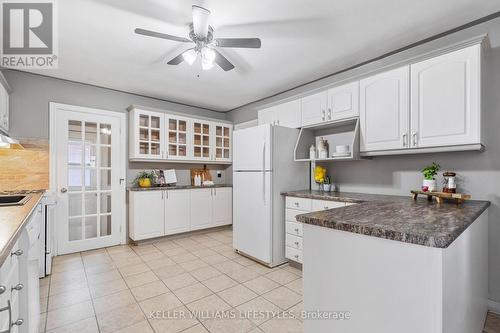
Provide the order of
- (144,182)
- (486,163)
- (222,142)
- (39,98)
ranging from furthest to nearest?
(222,142), (144,182), (39,98), (486,163)

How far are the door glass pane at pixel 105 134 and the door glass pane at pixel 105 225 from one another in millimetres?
1166

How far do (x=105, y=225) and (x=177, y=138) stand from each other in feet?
5.91

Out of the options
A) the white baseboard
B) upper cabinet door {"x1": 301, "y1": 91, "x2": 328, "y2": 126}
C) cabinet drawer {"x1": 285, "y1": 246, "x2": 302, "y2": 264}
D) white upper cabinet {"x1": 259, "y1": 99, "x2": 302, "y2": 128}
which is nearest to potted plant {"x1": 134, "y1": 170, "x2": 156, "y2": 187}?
white upper cabinet {"x1": 259, "y1": 99, "x2": 302, "y2": 128}

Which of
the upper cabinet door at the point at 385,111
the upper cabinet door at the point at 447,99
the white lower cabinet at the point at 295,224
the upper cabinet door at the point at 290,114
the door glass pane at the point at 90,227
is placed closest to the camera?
the upper cabinet door at the point at 447,99

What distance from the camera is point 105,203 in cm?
378

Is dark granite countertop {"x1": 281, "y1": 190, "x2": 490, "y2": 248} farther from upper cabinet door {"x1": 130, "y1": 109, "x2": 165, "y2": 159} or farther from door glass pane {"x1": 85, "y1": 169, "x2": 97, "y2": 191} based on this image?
door glass pane {"x1": 85, "y1": 169, "x2": 97, "y2": 191}

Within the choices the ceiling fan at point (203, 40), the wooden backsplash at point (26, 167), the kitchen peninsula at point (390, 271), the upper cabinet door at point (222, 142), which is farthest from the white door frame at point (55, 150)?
the kitchen peninsula at point (390, 271)

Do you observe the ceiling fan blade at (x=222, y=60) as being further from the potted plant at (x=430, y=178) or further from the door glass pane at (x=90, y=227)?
the door glass pane at (x=90, y=227)

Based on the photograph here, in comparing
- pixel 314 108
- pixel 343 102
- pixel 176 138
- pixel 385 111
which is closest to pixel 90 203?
pixel 176 138

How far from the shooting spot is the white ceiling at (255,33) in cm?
198

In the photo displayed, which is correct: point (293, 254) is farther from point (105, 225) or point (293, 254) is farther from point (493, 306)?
point (105, 225)

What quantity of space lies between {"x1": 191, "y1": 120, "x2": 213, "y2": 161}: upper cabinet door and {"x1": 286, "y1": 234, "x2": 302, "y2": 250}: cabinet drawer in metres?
2.41

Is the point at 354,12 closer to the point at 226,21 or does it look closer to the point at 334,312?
the point at 226,21

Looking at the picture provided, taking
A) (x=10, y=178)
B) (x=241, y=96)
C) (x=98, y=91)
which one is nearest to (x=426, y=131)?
(x=241, y=96)
